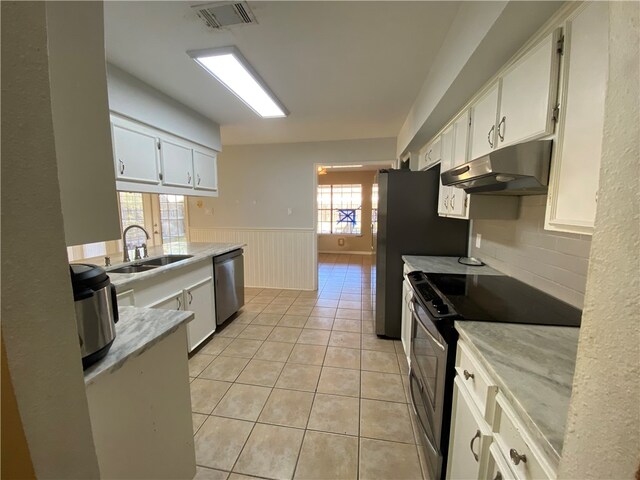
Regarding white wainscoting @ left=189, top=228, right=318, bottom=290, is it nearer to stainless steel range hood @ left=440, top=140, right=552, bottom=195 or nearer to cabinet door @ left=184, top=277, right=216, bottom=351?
cabinet door @ left=184, top=277, right=216, bottom=351

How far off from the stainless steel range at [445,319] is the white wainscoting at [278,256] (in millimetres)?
2845

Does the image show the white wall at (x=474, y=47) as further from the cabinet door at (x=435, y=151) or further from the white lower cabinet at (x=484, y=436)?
the white lower cabinet at (x=484, y=436)

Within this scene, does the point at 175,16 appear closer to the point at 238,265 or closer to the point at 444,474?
the point at 238,265

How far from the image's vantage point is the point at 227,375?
91.3 inches

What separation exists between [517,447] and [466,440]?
376 mm

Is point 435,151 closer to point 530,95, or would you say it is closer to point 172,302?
point 530,95

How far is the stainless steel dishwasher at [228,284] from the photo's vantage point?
3.04 meters

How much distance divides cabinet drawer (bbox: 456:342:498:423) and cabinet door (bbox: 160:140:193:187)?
2.77m

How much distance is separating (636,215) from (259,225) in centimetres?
461

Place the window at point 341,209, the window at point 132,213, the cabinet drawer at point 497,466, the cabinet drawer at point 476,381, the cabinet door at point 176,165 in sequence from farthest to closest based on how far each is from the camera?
the window at point 341,209
the window at point 132,213
the cabinet door at point 176,165
the cabinet drawer at point 476,381
the cabinet drawer at point 497,466

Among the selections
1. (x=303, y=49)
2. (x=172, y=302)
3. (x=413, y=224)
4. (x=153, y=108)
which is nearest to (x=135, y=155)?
(x=153, y=108)

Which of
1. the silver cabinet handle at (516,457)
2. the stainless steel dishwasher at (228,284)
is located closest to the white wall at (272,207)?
the stainless steel dishwasher at (228,284)

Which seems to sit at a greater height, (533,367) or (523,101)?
(523,101)

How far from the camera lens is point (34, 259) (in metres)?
0.40
